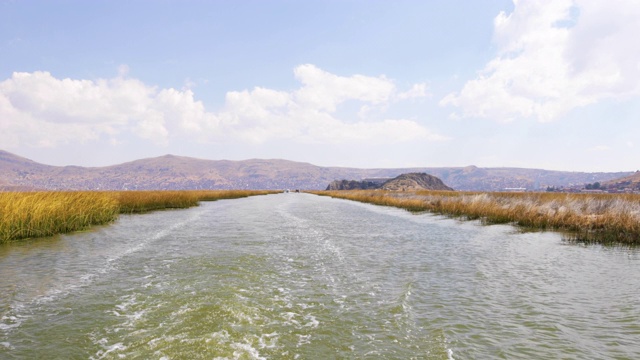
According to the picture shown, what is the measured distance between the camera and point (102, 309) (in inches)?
289

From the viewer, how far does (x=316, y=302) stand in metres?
7.95

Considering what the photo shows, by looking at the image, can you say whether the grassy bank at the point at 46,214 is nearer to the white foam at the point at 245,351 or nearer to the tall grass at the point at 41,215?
the tall grass at the point at 41,215

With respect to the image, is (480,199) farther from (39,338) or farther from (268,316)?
(39,338)

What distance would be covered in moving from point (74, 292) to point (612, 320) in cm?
1147

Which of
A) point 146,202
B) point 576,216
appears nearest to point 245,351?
point 576,216

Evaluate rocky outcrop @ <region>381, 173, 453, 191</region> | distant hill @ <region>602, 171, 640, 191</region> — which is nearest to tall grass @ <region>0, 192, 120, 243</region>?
distant hill @ <region>602, 171, 640, 191</region>

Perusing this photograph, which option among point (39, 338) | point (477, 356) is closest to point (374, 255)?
point (477, 356)

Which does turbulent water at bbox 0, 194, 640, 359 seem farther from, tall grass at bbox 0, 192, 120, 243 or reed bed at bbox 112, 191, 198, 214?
reed bed at bbox 112, 191, 198, 214

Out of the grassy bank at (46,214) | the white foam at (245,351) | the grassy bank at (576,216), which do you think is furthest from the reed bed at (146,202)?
the white foam at (245,351)

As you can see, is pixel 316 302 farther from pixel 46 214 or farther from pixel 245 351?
pixel 46 214

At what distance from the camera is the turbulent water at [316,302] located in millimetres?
5660

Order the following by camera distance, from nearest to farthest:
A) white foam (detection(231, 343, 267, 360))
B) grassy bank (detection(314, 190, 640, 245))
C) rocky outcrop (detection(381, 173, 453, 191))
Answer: white foam (detection(231, 343, 267, 360)), grassy bank (detection(314, 190, 640, 245)), rocky outcrop (detection(381, 173, 453, 191))

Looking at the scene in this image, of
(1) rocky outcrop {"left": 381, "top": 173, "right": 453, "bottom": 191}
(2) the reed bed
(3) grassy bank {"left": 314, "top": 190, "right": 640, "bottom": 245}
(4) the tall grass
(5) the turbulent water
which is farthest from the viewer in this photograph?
(1) rocky outcrop {"left": 381, "top": 173, "right": 453, "bottom": 191}

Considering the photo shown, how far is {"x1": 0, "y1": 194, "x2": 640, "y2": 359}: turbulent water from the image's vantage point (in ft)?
18.6
